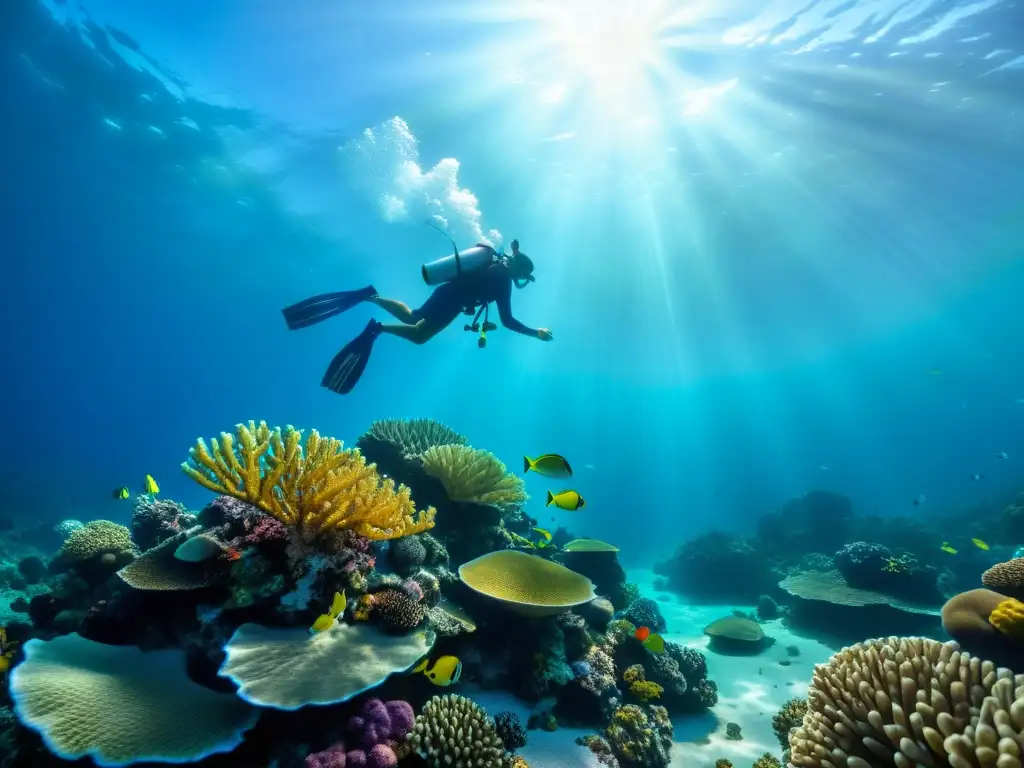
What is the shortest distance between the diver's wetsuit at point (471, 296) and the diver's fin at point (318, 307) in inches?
46.6

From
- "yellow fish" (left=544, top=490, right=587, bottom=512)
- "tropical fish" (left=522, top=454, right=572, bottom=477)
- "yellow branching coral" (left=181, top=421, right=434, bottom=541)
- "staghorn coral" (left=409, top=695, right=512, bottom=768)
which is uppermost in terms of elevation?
"tropical fish" (left=522, top=454, right=572, bottom=477)

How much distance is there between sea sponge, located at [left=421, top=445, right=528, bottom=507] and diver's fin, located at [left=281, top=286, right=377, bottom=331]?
9.81 feet

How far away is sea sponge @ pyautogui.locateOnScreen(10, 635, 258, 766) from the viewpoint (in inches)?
112

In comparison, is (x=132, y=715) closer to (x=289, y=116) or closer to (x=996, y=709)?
(x=996, y=709)

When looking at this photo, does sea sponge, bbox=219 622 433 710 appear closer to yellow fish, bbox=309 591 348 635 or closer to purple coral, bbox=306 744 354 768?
yellow fish, bbox=309 591 348 635

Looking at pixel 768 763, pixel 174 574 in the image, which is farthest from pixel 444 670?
pixel 768 763

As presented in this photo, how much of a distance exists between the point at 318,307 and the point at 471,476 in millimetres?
3940

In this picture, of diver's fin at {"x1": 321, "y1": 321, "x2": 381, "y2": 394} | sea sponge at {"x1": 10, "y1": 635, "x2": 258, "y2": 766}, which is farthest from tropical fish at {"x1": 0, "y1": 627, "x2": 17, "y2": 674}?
diver's fin at {"x1": 321, "y1": 321, "x2": 381, "y2": 394}

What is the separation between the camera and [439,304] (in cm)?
843

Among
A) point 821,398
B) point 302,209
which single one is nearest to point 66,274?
point 302,209

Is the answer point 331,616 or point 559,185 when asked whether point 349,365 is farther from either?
point 559,185

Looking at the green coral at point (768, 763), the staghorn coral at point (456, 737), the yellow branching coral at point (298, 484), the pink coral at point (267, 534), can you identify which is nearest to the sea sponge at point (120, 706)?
the pink coral at point (267, 534)

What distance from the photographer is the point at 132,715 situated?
10.3 feet

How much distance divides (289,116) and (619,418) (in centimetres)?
9119
